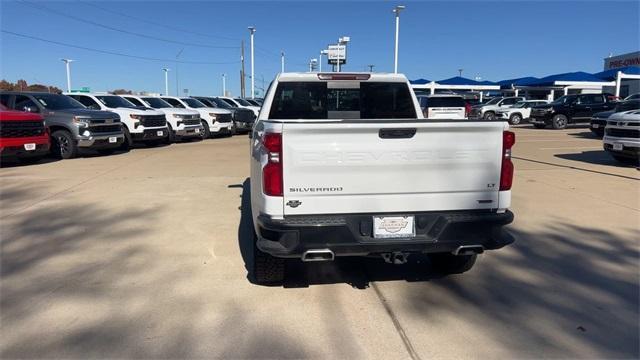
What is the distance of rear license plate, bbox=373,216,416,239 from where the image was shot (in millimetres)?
3682

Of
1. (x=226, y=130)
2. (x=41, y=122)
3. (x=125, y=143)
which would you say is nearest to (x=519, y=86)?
(x=226, y=130)

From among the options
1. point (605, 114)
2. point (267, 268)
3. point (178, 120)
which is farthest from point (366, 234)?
point (605, 114)

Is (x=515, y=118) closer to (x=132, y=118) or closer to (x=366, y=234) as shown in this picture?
(x=132, y=118)

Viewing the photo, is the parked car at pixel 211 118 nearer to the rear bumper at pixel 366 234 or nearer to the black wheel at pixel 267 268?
the black wheel at pixel 267 268

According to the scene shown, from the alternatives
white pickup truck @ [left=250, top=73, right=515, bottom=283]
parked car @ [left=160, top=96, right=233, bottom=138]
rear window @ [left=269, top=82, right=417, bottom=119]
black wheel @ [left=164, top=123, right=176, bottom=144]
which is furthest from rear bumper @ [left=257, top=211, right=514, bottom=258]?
parked car @ [left=160, top=96, right=233, bottom=138]

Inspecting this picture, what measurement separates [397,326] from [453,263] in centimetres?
126

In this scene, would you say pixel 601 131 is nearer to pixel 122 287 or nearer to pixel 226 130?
pixel 226 130

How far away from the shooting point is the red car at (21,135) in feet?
37.7

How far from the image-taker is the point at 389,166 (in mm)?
3633

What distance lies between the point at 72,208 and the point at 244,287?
4.32 meters

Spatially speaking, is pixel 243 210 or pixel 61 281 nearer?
pixel 61 281

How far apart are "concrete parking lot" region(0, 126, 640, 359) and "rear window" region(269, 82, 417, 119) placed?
169 centimetres

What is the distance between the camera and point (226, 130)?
21516 mm

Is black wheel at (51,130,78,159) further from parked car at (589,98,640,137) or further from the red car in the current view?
parked car at (589,98,640,137)
